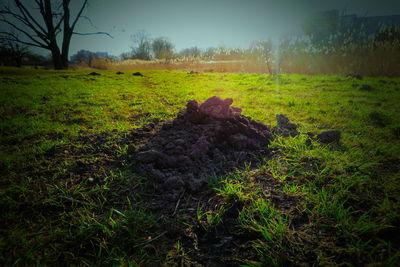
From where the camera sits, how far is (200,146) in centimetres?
206

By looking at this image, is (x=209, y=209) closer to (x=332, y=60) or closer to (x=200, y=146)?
(x=200, y=146)

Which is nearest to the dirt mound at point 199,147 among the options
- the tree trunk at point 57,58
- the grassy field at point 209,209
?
the grassy field at point 209,209

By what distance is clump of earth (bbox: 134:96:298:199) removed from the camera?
1.75 m

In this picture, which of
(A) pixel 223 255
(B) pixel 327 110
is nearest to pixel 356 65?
(B) pixel 327 110

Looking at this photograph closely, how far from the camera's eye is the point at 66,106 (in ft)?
14.7

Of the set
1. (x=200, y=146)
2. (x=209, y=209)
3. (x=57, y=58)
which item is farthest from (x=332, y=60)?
(x=57, y=58)

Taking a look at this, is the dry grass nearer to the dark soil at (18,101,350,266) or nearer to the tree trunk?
the dark soil at (18,101,350,266)

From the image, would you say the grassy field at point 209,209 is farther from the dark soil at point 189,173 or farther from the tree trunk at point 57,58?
the tree trunk at point 57,58

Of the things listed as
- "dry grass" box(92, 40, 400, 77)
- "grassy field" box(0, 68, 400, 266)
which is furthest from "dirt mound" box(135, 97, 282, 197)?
"dry grass" box(92, 40, 400, 77)

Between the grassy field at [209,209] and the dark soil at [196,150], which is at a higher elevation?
the dark soil at [196,150]

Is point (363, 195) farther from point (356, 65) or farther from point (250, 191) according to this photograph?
point (356, 65)

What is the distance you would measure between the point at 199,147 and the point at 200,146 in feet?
0.06

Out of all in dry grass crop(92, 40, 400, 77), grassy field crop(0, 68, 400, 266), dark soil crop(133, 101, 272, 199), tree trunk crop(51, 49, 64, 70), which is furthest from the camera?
tree trunk crop(51, 49, 64, 70)

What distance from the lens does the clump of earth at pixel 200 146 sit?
68.9 inches
